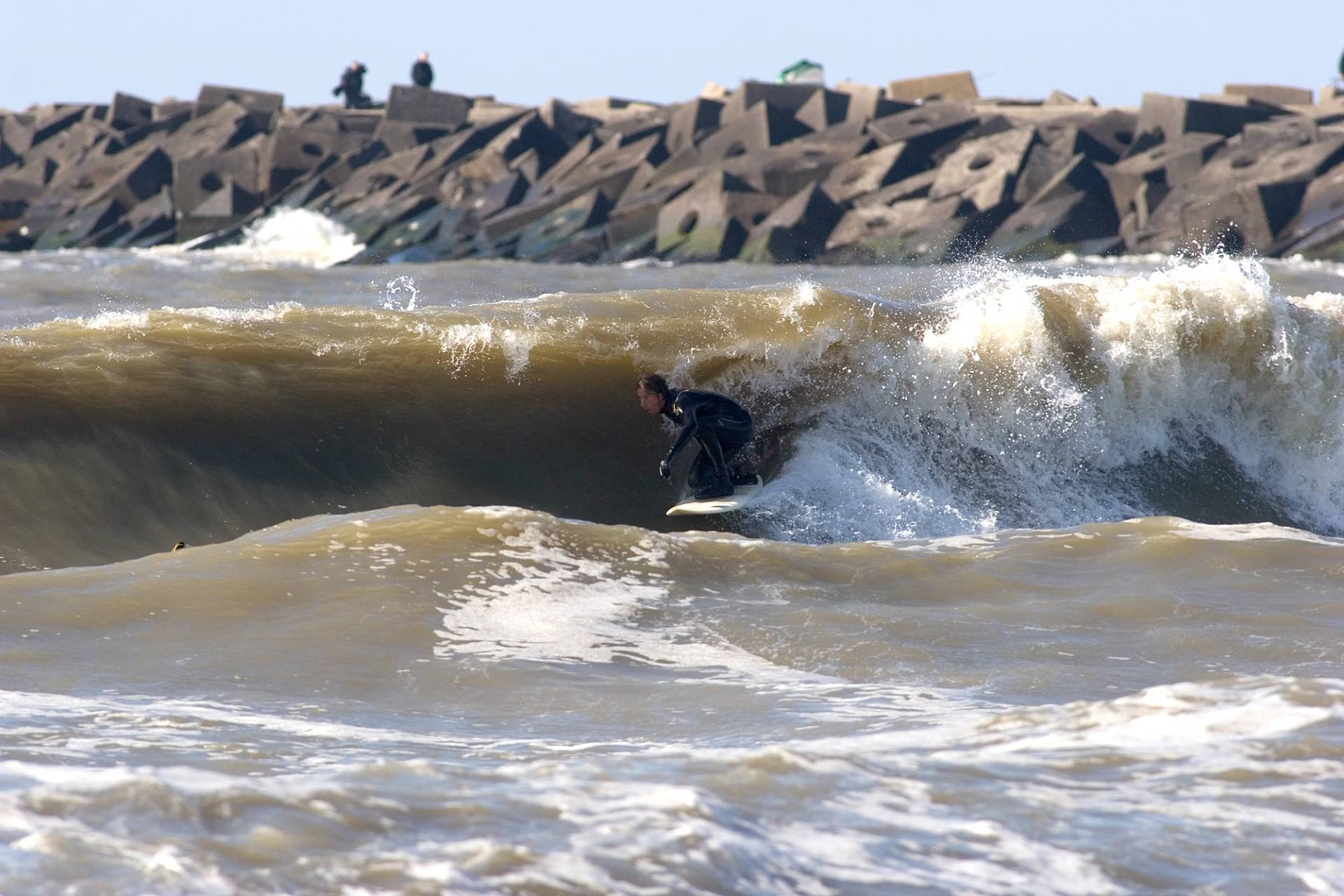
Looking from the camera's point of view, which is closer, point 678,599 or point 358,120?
point 678,599

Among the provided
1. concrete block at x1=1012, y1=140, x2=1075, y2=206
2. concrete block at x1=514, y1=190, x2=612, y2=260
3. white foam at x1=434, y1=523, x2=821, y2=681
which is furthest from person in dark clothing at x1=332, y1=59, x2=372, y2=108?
white foam at x1=434, y1=523, x2=821, y2=681

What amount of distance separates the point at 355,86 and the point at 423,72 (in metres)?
2.66

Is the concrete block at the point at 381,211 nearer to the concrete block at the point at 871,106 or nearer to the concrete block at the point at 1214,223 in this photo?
the concrete block at the point at 871,106

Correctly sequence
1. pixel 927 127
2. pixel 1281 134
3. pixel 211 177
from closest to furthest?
pixel 1281 134
pixel 927 127
pixel 211 177

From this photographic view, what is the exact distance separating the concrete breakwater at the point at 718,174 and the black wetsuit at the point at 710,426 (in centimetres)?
1635

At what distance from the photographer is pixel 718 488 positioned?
9.41 m

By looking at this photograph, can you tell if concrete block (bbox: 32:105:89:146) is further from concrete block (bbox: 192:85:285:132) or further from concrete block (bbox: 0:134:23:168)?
concrete block (bbox: 192:85:285:132)

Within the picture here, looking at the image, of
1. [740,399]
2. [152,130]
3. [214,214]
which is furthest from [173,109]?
[740,399]

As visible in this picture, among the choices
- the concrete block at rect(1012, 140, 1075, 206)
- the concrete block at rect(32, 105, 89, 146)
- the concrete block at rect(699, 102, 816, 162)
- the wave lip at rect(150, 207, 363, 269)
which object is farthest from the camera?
the concrete block at rect(32, 105, 89, 146)

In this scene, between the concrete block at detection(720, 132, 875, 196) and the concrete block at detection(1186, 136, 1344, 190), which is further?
the concrete block at detection(720, 132, 875, 196)

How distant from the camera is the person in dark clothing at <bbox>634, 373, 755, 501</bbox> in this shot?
30.8 ft

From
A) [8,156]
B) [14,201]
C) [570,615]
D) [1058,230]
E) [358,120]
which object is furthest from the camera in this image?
[8,156]

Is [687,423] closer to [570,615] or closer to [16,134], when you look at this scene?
[570,615]

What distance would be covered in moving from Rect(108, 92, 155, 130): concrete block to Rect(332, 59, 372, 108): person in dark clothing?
16.0 ft
